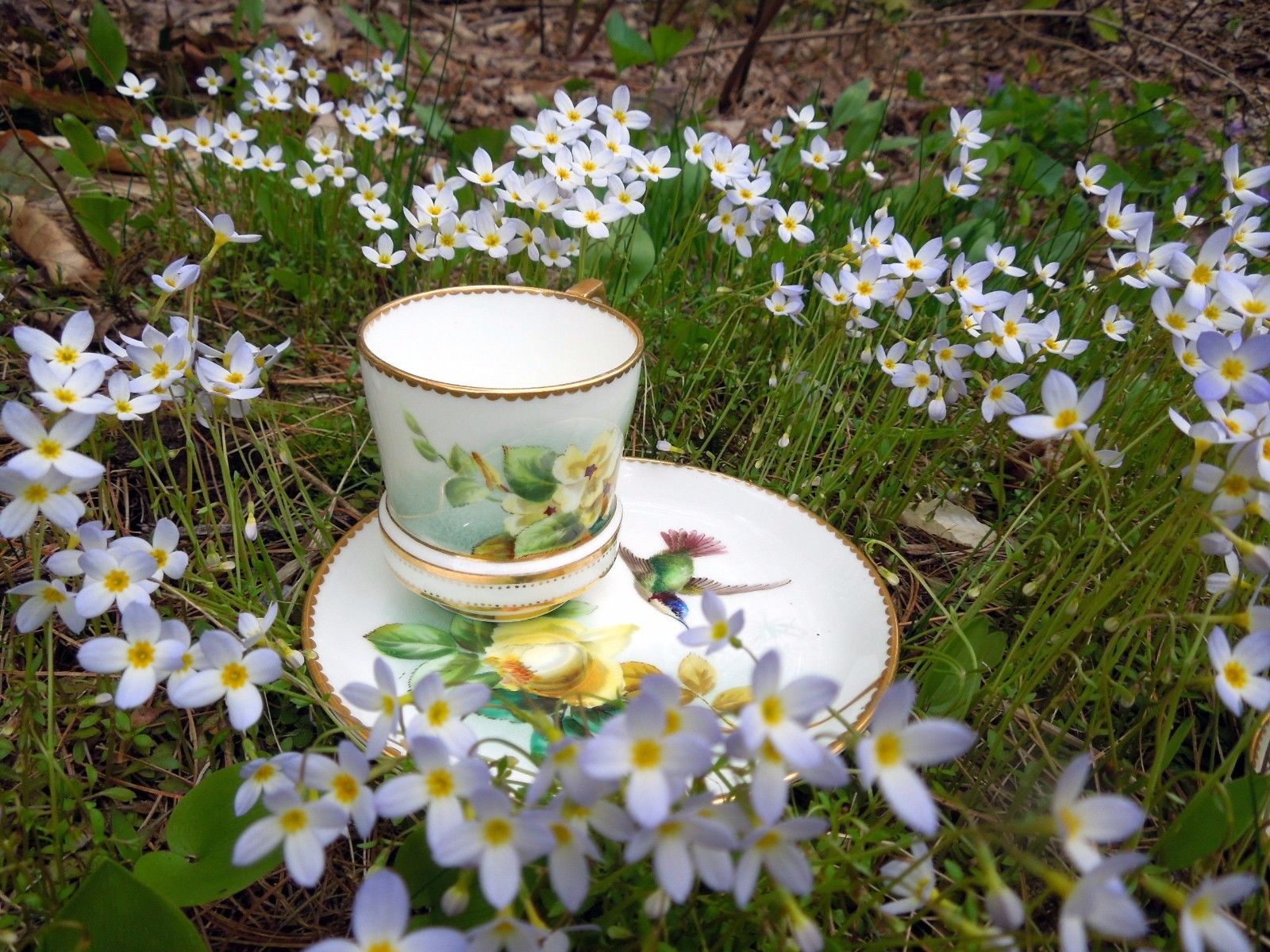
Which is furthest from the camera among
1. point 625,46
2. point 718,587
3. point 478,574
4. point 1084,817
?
point 625,46

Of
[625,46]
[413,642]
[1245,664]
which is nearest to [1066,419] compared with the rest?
[1245,664]

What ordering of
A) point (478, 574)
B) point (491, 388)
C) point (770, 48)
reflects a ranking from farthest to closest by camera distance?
1. point (770, 48)
2. point (478, 574)
3. point (491, 388)

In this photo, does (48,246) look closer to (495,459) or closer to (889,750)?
(495,459)

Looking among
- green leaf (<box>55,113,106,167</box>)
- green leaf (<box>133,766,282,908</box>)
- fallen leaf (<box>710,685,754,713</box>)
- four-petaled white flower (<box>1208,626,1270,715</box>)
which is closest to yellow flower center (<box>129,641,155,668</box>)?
green leaf (<box>133,766,282,908</box>)

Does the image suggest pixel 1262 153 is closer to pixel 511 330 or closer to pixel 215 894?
pixel 511 330

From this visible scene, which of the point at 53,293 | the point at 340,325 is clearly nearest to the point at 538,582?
the point at 340,325

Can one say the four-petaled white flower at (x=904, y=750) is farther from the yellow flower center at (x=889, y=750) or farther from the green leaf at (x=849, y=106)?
the green leaf at (x=849, y=106)

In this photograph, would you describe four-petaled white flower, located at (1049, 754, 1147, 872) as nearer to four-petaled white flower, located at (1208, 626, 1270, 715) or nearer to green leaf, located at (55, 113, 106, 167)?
four-petaled white flower, located at (1208, 626, 1270, 715)

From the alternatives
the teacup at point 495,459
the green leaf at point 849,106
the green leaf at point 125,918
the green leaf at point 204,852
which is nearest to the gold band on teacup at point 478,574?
the teacup at point 495,459
